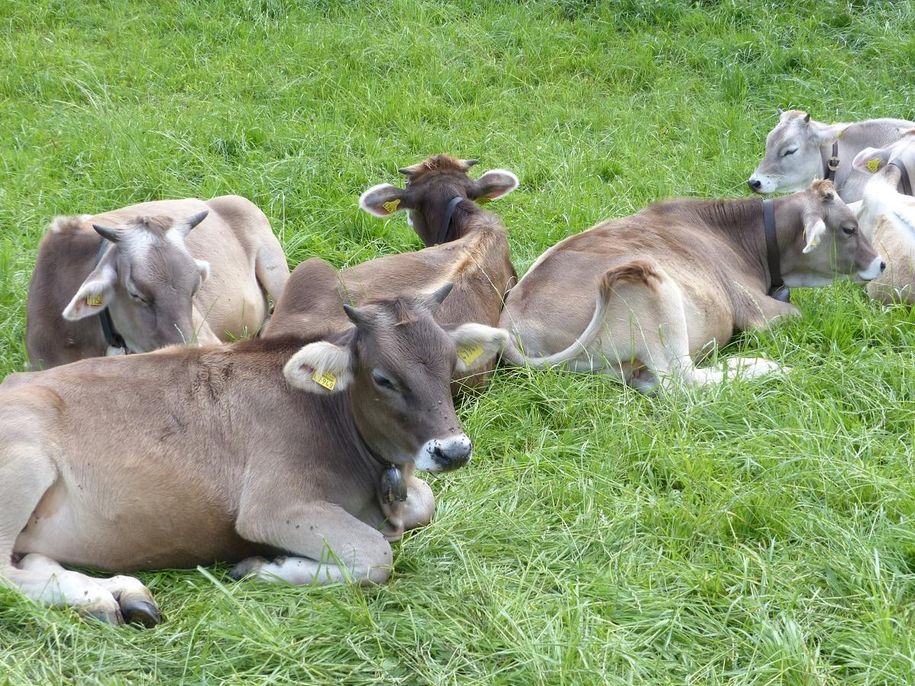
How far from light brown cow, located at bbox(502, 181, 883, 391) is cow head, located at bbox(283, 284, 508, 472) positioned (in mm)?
1816

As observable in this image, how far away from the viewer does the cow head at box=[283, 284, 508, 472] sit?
4.90m

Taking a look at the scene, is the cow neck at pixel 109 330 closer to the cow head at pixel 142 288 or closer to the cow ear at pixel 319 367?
the cow head at pixel 142 288

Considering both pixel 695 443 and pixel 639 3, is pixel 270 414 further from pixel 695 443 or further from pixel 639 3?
pixel 639 3

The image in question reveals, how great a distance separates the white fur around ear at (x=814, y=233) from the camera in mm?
7719

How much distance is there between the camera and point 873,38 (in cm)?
1293

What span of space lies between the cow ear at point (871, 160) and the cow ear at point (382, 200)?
4.04m

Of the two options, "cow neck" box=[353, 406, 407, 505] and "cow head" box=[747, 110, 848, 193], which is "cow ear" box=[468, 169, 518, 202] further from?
"cow neck" box=[353, 406, 407, 505]

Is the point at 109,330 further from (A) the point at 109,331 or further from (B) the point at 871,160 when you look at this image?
(B) the point at 871,160

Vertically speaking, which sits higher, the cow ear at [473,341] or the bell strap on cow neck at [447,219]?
the cow ear at [473,341]

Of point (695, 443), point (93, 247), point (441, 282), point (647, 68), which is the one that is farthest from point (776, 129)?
point (93, 247)

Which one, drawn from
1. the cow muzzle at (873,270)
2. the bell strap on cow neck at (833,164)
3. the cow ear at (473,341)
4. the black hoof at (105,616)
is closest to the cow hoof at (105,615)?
the black hoof at (105,616)

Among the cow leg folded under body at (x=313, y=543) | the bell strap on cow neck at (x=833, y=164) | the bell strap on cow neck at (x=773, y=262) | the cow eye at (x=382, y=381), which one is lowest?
the bell strap on cow neck at (x=833, y=164)

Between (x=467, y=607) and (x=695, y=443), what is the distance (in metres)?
1.88

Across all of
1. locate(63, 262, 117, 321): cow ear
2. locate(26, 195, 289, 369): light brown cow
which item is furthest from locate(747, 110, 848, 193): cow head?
locate(63, 262, 117, 321): cow ear
